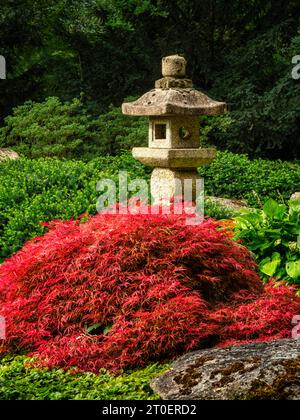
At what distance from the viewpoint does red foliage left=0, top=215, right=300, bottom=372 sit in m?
4.46

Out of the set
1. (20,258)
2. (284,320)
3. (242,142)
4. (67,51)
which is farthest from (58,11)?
(284,320)

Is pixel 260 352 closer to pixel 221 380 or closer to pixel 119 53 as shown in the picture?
pixel 221 380

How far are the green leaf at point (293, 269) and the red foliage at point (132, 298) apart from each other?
1.55 ft

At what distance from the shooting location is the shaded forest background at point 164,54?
14.9m

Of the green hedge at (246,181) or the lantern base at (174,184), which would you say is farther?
the green hedge at (246,181)

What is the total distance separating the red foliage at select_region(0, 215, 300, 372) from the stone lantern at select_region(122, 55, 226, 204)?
275 centimetres

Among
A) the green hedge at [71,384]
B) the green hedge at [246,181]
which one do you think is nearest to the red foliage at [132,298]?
the green hedge at [71,384]

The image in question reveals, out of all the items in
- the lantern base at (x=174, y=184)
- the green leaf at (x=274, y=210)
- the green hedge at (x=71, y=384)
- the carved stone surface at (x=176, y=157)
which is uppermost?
the carved stone surface at (x=176, y=157)

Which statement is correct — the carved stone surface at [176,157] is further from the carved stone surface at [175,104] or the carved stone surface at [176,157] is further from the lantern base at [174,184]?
the carved stone surface at [175,104]

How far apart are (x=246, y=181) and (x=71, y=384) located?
8.48 m

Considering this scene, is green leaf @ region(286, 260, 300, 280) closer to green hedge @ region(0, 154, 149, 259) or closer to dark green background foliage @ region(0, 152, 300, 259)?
dark green background foliage @ region(0, 152, 300, 259)

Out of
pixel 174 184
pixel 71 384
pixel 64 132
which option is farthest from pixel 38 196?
pixel 64 132

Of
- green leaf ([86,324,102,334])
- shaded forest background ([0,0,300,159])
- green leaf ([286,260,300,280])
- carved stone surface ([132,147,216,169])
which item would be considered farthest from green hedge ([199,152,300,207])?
green leaf ([86,324,102,334])

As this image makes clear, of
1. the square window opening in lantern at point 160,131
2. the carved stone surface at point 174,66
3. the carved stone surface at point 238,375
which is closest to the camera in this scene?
the carved stone surface at point 238,375
